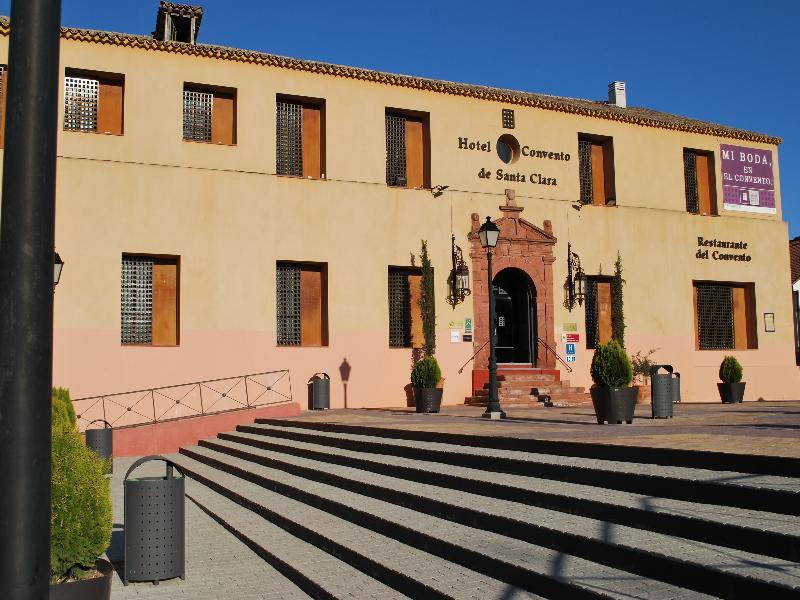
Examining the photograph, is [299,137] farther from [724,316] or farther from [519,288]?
[724,316]

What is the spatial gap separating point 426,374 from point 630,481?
11496mm

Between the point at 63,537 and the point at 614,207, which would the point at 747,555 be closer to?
the point at 63,537

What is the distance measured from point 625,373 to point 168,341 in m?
10.7

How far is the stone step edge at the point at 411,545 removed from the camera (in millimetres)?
5188

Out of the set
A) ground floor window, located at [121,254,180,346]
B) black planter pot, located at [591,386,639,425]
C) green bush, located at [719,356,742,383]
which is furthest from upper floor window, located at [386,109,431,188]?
black planter pot, located at [591,386,639,425]

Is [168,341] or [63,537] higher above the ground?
[168,341]

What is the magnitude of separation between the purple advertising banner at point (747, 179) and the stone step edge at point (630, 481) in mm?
18295

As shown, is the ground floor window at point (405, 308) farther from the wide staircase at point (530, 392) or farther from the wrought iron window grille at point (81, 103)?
the wrought iron window grille at point (81, 103)

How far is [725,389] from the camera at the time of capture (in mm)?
20141

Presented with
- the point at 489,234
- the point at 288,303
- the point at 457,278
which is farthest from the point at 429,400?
the point at 489,234

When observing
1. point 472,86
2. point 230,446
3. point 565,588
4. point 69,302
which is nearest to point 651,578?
point 565,588

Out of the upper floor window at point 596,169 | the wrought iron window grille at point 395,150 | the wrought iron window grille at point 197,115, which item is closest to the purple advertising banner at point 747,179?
the upper floor window at point 596,169

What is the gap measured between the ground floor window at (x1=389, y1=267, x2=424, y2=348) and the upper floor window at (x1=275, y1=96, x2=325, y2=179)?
327cm

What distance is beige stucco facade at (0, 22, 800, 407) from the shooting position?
58.5 feet
